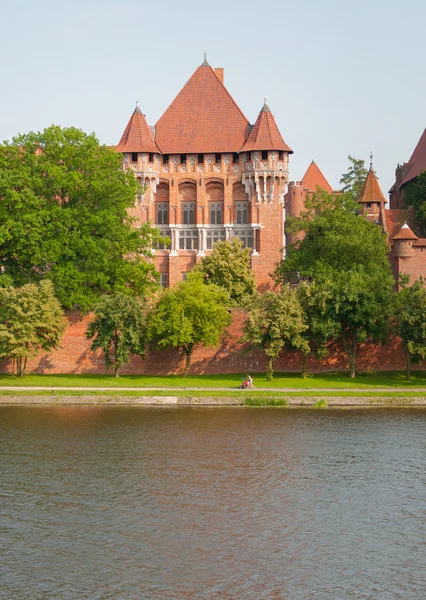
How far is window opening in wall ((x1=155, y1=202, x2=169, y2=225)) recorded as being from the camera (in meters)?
85.5

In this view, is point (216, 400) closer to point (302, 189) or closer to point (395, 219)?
point (395, 219)

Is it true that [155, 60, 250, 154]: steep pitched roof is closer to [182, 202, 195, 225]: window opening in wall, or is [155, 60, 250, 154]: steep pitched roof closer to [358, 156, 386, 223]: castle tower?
[182, 202, 195, 225]: window opening in wall

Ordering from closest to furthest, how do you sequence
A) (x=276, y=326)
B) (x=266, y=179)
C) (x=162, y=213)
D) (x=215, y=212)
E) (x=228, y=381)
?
(x=276, y=326) < (x=228, y=381) < (x=266, y=179) < (x=215, y=212) < (x=162, y=213)

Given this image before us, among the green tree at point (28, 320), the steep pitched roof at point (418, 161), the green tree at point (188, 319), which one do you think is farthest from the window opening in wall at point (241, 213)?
the green tree at point (28, 320)

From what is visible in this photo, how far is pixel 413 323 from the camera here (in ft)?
159

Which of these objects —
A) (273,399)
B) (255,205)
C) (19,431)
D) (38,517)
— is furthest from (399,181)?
(38,517)

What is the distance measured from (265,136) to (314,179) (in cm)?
1570

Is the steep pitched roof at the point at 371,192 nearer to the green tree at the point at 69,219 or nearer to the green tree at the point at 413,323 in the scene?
the green tree at the point at 69,219

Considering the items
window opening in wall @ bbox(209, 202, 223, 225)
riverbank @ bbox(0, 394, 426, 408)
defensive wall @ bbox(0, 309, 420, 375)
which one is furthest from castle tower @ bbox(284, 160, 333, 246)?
riverbank @ bbox(0, 394, 426, 408)

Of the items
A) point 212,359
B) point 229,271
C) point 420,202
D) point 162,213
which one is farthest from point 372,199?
point 212,359

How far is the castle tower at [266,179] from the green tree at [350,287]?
21830 mm

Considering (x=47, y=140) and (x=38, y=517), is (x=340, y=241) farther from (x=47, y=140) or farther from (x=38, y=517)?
(x=38, y=517)

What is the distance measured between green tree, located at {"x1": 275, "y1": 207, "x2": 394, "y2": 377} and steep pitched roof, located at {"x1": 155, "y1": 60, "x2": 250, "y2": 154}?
26021 mm

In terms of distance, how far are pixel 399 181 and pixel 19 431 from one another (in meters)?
59.4
